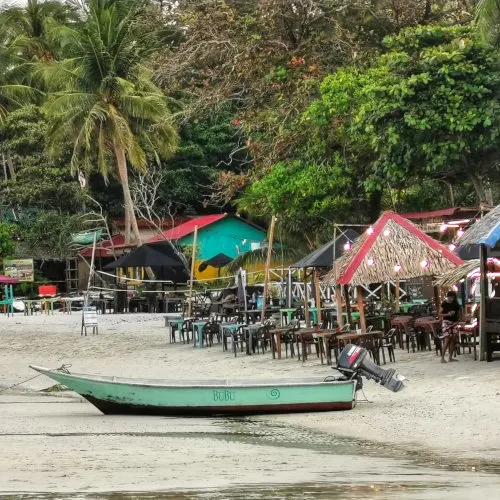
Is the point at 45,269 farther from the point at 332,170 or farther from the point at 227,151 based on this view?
the point at 332,170

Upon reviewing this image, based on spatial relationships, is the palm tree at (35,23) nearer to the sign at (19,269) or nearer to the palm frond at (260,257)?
the sign at (19,269)

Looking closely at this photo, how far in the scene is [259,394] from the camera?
48.5ft

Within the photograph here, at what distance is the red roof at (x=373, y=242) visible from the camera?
62.5 ft

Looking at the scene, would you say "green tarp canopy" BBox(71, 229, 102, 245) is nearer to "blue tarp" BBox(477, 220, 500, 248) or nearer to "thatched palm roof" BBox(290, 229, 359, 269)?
"thatched palm roof" BBox(290, 229, 359, 269)

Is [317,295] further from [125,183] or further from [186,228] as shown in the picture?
[186,228]

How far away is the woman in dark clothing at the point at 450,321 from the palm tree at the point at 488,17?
5.82 meters

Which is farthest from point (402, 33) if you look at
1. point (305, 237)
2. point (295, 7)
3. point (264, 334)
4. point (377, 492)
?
point (377, 492)

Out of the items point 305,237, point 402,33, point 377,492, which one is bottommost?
point 377,492

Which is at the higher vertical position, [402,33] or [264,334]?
[402,33]

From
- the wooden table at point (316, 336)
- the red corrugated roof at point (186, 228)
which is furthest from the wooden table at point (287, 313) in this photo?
the red corrugated roof at point (186, 228)

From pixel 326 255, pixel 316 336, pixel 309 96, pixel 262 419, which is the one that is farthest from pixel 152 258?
pixel 262 419

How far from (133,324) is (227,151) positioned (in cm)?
1813

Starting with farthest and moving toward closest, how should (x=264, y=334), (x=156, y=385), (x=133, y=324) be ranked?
(x=133, y=324)
(x=264, y=334)
(x=156, y=385)

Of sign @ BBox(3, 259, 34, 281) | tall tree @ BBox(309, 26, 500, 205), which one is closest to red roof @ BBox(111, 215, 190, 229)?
sign @ BBox(3, 259, 34, 281)
